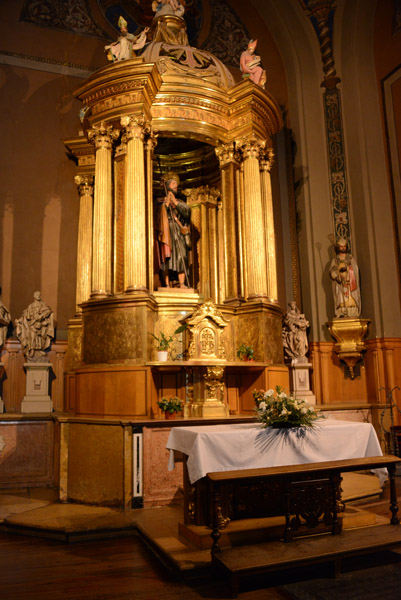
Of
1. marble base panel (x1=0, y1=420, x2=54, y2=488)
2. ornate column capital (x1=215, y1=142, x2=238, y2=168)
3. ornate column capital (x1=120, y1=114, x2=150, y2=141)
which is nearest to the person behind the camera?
marble base panel (x1=0, y1=420, x2=54, y2=488)

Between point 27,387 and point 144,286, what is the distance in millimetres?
2608

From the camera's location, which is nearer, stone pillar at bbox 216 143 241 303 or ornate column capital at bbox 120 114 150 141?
ornate column capital at bbox 120 114 150 141

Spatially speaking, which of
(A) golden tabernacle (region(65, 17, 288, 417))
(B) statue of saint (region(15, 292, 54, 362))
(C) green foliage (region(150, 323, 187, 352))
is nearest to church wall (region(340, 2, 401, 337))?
(A) golden tabernacle (region(65, 17, 288, 417))

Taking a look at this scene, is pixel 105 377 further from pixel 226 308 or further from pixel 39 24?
pixel 39 24

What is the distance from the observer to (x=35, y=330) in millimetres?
8312

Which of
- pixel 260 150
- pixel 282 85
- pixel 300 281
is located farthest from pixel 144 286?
pixel 282 85

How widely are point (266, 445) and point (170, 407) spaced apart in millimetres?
1977

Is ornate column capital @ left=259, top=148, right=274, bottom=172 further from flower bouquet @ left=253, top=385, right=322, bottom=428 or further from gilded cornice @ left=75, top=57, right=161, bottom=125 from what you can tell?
flower bouquet @ left=253, top=385, right=322, bottom=428

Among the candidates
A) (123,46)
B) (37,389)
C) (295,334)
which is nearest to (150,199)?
(123,46)

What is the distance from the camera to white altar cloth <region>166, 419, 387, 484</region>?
4.51 meters

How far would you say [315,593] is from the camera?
3678 mm

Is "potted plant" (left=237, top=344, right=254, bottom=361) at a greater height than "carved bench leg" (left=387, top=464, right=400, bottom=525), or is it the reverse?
"potted plant" (left=237, top=344, right=254, bottom=361)

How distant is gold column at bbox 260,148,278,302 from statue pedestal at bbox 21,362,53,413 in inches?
146

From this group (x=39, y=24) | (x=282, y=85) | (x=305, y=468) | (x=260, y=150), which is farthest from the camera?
(x=282, y=85)
